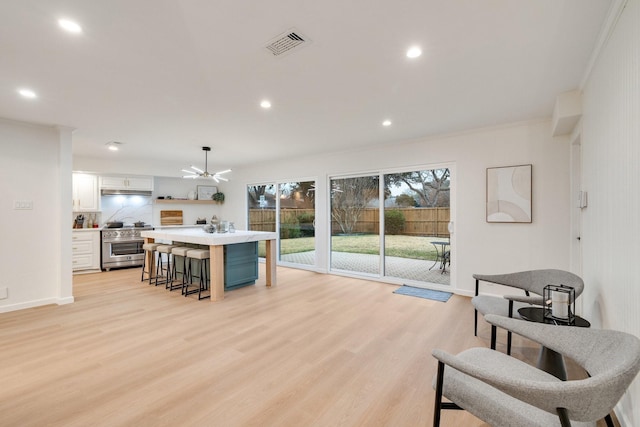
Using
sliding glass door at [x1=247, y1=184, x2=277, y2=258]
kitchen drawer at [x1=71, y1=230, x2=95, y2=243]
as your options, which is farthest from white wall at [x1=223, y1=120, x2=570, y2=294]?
kitchen drawer at [x1=71, y1=230, x2=95, y2=243]

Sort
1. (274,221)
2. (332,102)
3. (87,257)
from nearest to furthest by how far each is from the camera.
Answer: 1. (332,102)
2. (87,257)
3. (274,221)

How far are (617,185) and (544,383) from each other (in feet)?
5.17

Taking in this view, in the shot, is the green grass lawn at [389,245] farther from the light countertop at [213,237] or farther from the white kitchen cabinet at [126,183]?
the white kitchen cabinet at [126,183]

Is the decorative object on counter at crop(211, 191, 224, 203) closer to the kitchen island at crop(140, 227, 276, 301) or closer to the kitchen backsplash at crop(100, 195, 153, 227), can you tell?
the kitchen backsplash at crop(100, 195, 153, 227)

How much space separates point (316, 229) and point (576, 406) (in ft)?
17.1

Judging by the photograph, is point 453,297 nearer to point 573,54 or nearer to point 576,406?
point 573,54

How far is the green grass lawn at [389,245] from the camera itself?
5.05 metres

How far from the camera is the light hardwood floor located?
A: 182 centimetres

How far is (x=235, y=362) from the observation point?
2.43 meters

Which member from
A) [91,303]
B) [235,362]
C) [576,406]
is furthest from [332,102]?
[91,303]

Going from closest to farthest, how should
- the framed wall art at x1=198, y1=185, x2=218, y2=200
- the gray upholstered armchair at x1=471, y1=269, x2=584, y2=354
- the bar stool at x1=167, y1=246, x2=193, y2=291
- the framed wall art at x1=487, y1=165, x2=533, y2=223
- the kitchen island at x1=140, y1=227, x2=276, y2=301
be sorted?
the gray upholstered armchair at x1=471, y1=269, x2=584, y2=354
the framed wall art at x1=487, y1=165, x2=533, y2=223
the kitchen island at x1=140, y1=227, x2=276, y2=301
the bar stool at x1=167, y1=246, x2=193, y2=291
the framed wall art at x1=198, y1=185, x2=218, y2=200

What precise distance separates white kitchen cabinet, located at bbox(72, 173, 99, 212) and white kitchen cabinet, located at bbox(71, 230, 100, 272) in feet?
1.95

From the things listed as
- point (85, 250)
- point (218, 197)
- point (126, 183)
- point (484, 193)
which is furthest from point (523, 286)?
point (126, 183)

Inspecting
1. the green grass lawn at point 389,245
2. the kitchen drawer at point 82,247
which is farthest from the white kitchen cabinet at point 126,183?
the green grass lawn at point 389,245
